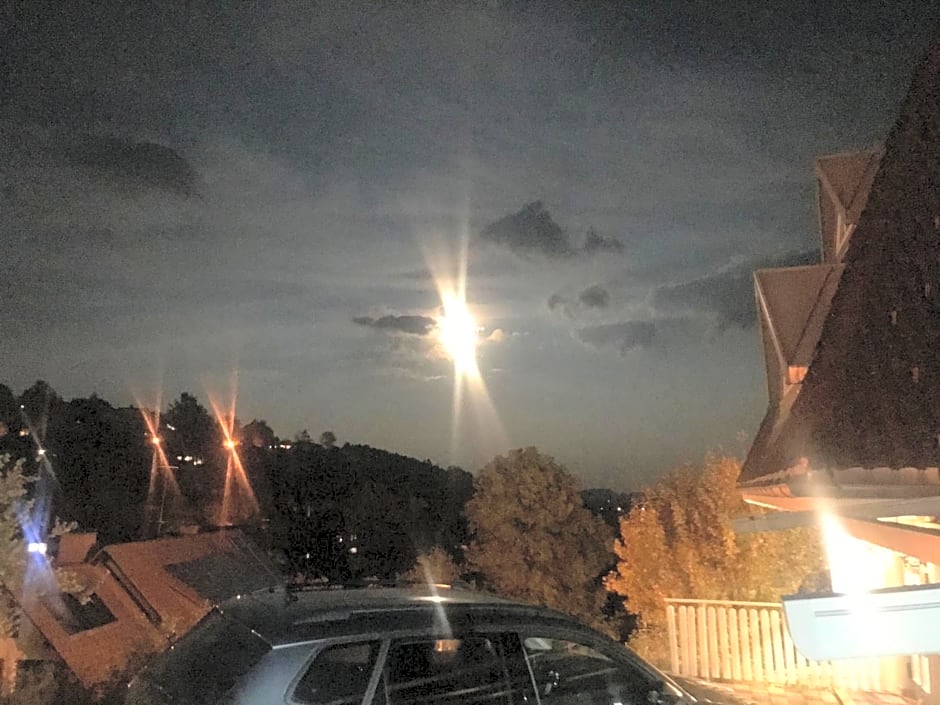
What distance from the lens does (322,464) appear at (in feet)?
152

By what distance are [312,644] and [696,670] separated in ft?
31.4

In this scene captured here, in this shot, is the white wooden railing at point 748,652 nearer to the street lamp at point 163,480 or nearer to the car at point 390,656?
the car at point 390,656

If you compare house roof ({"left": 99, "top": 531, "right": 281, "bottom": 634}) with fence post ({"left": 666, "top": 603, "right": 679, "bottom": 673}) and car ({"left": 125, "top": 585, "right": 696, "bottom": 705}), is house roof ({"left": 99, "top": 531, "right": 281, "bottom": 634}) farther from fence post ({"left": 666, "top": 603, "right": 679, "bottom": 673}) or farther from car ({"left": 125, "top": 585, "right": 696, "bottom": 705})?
car ({"left": 125, "top": 585, "right": 696, "bottom": 705})

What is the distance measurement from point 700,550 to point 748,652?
5.07 meters

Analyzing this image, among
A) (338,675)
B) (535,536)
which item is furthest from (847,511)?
(535,536)

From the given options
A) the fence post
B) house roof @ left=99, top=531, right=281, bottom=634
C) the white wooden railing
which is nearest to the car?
the white wooden railing

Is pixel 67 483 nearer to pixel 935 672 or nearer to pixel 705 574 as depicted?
pixel 705 574

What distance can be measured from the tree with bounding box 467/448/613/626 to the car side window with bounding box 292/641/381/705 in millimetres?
30024

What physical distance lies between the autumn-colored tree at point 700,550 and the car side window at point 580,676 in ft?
30.1

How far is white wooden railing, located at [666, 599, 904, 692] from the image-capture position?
1010 centimetres

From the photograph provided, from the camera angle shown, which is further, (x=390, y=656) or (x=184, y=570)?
(x=184, y=570)

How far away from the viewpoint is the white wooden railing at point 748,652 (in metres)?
10.1

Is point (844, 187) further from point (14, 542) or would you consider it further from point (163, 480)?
point (163, 480)

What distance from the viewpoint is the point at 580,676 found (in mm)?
4746
